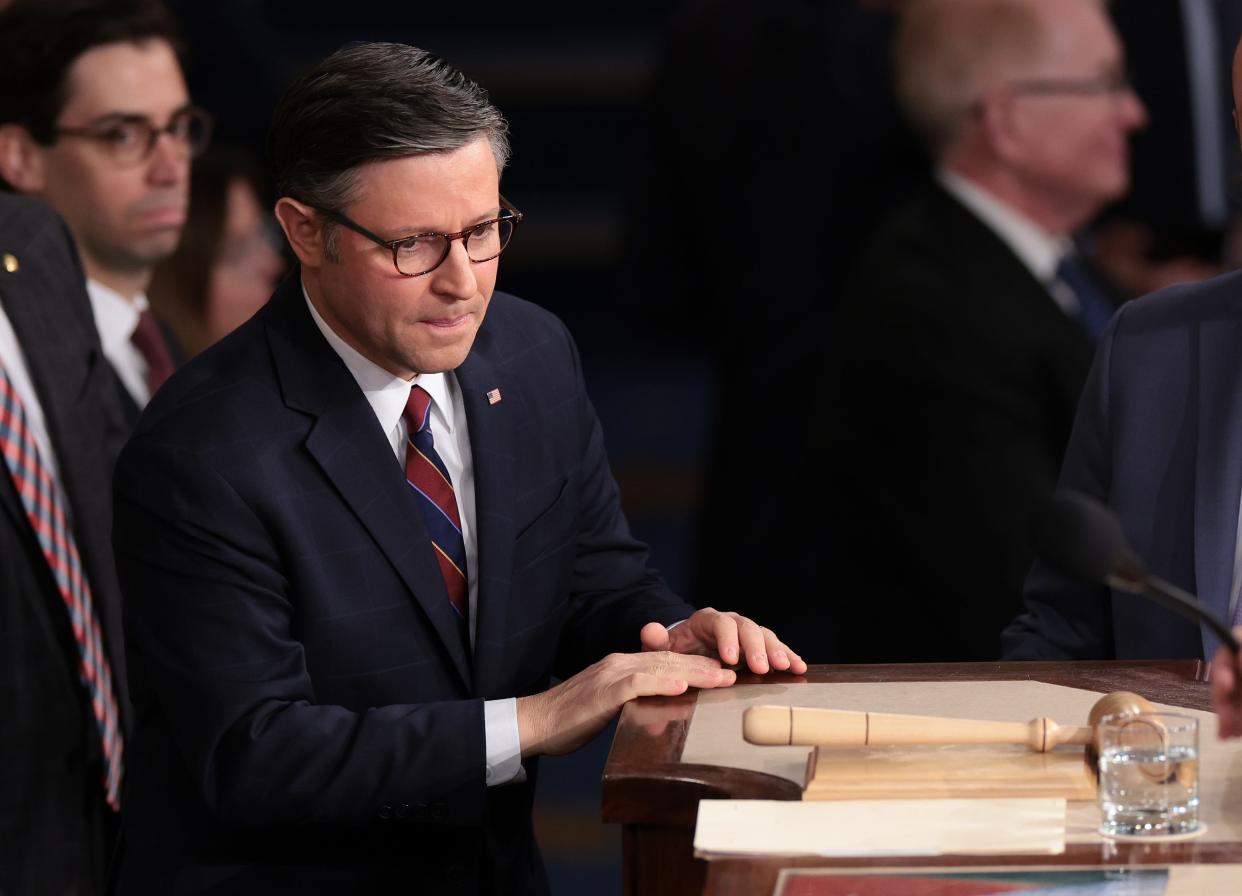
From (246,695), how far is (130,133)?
153cm

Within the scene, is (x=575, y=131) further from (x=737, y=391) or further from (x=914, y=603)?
(x=914, y=603)

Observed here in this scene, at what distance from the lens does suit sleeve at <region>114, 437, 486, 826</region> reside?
6.84 ft

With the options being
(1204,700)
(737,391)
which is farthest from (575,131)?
(1204,700)

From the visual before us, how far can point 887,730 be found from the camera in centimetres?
184

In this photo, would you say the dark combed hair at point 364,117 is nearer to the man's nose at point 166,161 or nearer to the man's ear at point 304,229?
the man's ear at point 304,229

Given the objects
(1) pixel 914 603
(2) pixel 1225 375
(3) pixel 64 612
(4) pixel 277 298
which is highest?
(4) pixel 277 298

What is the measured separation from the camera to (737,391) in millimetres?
4758

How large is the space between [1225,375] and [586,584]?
76cm

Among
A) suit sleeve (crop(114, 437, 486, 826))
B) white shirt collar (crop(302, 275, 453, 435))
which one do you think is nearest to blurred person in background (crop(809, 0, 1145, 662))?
white shirt collar (crop(302, 275, 453, 435))

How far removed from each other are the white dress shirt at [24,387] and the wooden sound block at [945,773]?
1311mm

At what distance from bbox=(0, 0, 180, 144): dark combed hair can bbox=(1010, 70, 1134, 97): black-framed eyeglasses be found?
5.71 feet

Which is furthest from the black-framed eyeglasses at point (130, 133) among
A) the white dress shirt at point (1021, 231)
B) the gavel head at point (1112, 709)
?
the gavel head at point (1112, 709)

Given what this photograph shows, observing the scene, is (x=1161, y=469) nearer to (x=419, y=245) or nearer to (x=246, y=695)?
(x=419, y=245)

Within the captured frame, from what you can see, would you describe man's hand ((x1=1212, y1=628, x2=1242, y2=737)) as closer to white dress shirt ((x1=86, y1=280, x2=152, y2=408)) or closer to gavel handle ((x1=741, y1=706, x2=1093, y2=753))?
gavel handle ((x1=741, y1=706, x2=1093, y2=753))
